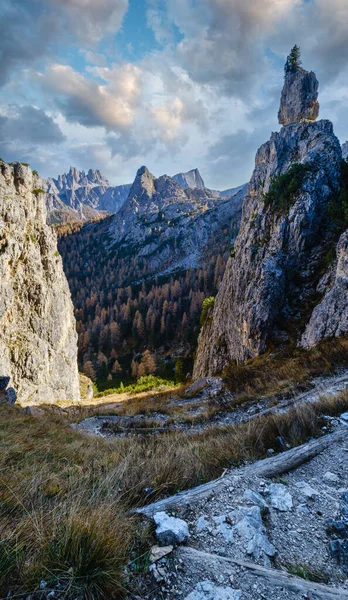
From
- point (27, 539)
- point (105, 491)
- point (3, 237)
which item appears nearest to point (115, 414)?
point (105, 491)

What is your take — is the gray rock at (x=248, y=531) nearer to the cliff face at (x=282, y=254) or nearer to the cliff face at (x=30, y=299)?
the cliff face at (x=282, y=254)

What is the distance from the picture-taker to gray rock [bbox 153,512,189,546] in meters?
2.45

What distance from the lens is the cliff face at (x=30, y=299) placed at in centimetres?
2942

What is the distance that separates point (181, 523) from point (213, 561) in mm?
494

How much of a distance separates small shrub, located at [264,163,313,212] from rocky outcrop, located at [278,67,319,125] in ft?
112

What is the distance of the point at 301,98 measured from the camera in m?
56.9

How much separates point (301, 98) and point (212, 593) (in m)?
79.9

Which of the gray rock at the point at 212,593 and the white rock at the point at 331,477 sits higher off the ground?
the gray rock at the point at 212,593

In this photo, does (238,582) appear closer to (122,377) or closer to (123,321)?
(122,377)

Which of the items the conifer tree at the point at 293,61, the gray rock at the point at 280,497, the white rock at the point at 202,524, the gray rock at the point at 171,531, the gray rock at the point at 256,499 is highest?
the conifer tree at the point at 293,61

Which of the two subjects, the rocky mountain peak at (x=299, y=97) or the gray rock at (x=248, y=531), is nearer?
the gray rock at (x=248, y=531)

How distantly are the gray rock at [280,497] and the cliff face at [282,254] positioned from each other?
1821cm

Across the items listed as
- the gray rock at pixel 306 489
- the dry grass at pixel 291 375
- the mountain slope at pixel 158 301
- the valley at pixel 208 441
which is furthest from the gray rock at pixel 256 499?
the mountain slope at pixel 158 301

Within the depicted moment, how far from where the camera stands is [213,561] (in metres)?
2.26
